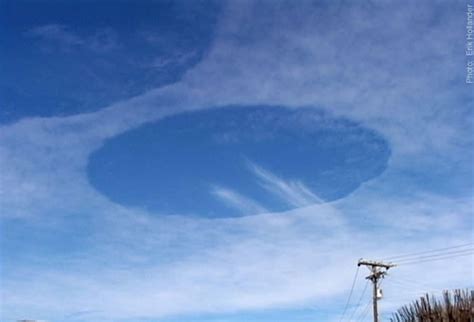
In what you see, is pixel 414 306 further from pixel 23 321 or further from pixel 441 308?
pixel 23 321

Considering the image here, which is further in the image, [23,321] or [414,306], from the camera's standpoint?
[23,321]

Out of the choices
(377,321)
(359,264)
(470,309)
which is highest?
(359,264)

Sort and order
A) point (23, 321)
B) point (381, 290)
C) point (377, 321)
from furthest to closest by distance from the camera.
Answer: point (23, 321) < point (381, 290) < point (377, 321)

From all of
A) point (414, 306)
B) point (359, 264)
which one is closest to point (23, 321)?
point (359, 264)

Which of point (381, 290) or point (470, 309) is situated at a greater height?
point (381, 290)

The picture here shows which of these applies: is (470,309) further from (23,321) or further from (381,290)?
(23,321)

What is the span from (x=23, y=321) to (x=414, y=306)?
2684 centimetres

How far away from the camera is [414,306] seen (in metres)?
22.8

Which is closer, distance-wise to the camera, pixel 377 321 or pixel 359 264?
pixel 377 321

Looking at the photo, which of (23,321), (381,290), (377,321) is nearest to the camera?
(377,321)

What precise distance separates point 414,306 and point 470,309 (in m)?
2.33

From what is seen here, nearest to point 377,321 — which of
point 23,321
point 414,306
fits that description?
point 414,306

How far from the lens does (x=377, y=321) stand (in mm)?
34156

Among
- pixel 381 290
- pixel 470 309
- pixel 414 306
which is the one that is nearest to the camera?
pixel 470 309
